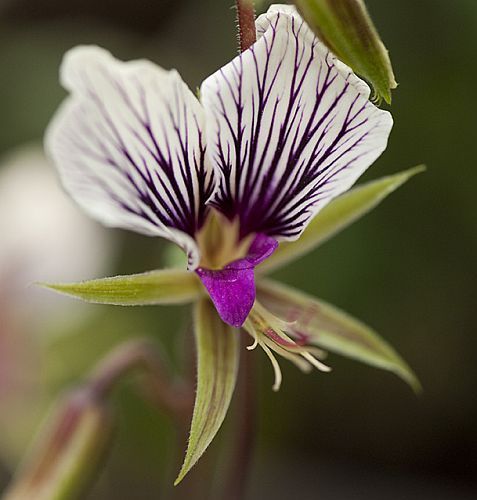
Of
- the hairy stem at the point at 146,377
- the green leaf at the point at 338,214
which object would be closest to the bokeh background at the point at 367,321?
the hairy stem at the point at 146,377

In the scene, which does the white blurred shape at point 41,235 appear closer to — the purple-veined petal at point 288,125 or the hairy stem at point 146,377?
the hairy stem at point 146,377

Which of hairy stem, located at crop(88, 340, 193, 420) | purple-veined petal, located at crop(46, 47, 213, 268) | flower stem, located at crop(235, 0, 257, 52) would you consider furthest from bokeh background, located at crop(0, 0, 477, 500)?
flower stem, located at crop(235, 0, 257, 52)

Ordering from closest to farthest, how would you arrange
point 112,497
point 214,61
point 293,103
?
point 293,103
point 112,497
point 214,61

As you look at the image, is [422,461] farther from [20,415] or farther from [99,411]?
[99,411]

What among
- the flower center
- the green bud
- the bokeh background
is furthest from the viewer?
the bokeh background

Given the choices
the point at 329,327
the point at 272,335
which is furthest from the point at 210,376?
the point at 329,327

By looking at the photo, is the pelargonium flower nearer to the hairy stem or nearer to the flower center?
the flower center

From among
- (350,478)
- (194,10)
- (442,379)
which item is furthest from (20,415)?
(194,10)
